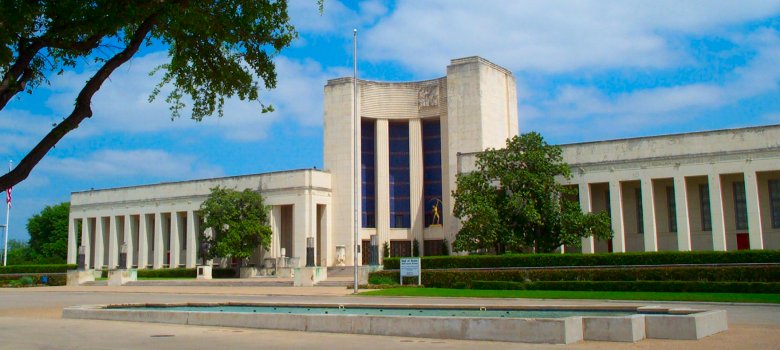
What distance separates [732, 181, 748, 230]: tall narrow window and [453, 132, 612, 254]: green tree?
8109 mm

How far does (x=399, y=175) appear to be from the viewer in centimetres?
6119

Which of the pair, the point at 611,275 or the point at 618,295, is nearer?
the point at 618,295

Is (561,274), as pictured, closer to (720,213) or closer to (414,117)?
(720,213)

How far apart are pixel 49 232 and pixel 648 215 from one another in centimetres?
7869

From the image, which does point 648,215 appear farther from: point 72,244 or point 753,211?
point 72,244

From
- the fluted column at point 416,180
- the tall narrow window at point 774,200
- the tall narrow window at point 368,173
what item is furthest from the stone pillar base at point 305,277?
the tall narrow window at point 774,200

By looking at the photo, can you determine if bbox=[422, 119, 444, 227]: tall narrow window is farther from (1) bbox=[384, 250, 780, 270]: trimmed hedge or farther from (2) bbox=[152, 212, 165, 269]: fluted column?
(2) bbox=[152, 212, 165, 269]: fluted column

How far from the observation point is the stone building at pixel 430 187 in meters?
42.6

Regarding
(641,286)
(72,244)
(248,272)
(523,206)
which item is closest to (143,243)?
(72,244)

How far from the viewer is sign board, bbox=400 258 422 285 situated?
130 ft

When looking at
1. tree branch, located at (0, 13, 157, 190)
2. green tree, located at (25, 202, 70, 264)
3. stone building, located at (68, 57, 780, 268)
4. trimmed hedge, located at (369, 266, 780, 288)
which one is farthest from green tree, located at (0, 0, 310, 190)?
green tree, located at (25, 202, 70, 264)

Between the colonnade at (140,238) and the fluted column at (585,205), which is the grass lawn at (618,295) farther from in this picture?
the colonnade at (140,238)

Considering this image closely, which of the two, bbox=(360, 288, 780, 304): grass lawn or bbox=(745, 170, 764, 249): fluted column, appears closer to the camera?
bbox=(360, 288, 780, 304): grass lawn

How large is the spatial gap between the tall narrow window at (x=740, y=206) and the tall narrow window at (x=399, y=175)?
84.8 ft
